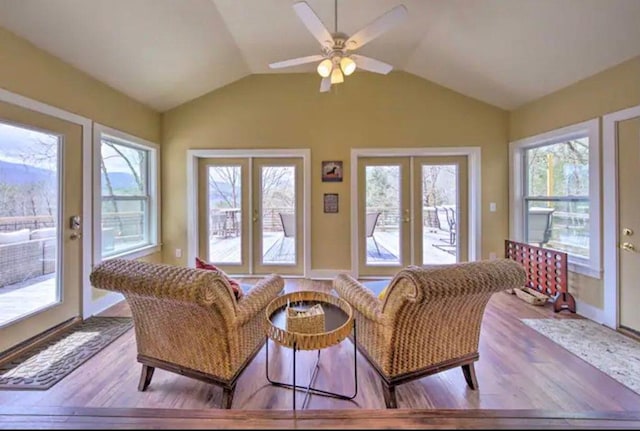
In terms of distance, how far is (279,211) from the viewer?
468 cm

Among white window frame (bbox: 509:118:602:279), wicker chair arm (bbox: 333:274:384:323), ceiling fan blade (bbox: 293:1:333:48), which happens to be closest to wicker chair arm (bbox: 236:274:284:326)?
wicker chair arm (bbox: 333:274:384:323)

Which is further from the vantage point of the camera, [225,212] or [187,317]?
[225,212]

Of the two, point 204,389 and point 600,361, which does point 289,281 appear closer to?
point 204,389

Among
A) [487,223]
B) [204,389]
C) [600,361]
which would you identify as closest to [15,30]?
[204,389]

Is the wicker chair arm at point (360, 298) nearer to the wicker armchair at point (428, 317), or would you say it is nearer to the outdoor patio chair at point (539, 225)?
the wicker armchair at point (428, 317)

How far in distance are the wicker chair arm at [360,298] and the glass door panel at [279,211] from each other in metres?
2.54

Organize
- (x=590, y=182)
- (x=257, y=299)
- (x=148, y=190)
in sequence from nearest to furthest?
1. (x=257, y=299)
2. (x=590, y=182)
3. (x=148, y=190)

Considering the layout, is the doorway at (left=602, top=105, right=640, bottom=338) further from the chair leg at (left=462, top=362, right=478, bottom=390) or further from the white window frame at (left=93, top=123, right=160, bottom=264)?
the white window frame at (left=93, top=123, right=160, bottom=264)

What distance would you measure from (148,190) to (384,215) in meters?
3.58

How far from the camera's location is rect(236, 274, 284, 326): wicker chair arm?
1.72m

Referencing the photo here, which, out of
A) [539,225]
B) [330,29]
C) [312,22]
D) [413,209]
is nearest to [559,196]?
[539,225]

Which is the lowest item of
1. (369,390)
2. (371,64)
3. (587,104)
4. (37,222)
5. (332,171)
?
(369,390)

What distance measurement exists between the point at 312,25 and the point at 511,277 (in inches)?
84.5

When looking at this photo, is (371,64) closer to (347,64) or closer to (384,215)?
(347,64)
